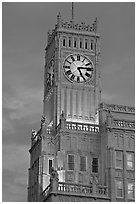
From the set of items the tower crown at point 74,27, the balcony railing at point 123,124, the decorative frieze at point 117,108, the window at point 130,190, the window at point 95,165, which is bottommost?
the window at point 130,190

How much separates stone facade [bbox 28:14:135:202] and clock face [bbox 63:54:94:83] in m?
0.52

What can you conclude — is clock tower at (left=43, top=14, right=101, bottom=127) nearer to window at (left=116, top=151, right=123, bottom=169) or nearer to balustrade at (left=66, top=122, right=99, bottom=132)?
balustrade at (left=66, top=122, right=99, bottom=132)

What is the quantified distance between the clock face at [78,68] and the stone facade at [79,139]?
0.52m

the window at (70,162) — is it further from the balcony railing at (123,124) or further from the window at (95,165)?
the balcony railing at (123,124)

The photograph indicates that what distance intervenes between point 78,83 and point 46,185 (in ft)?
43.5

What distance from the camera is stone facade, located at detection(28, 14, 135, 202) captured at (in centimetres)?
7150

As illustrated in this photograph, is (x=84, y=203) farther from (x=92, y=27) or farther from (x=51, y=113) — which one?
(x=92, y=27)

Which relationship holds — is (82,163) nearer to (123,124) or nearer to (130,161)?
(130,161)

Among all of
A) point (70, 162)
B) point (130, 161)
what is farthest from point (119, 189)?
point (70, 162)

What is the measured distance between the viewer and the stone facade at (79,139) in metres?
71.5

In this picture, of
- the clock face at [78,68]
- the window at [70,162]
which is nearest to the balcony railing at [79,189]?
the window at [70,162]

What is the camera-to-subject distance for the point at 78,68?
79.2 metres

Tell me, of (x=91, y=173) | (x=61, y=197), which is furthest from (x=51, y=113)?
(x=61, y=197)

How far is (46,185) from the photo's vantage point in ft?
244
